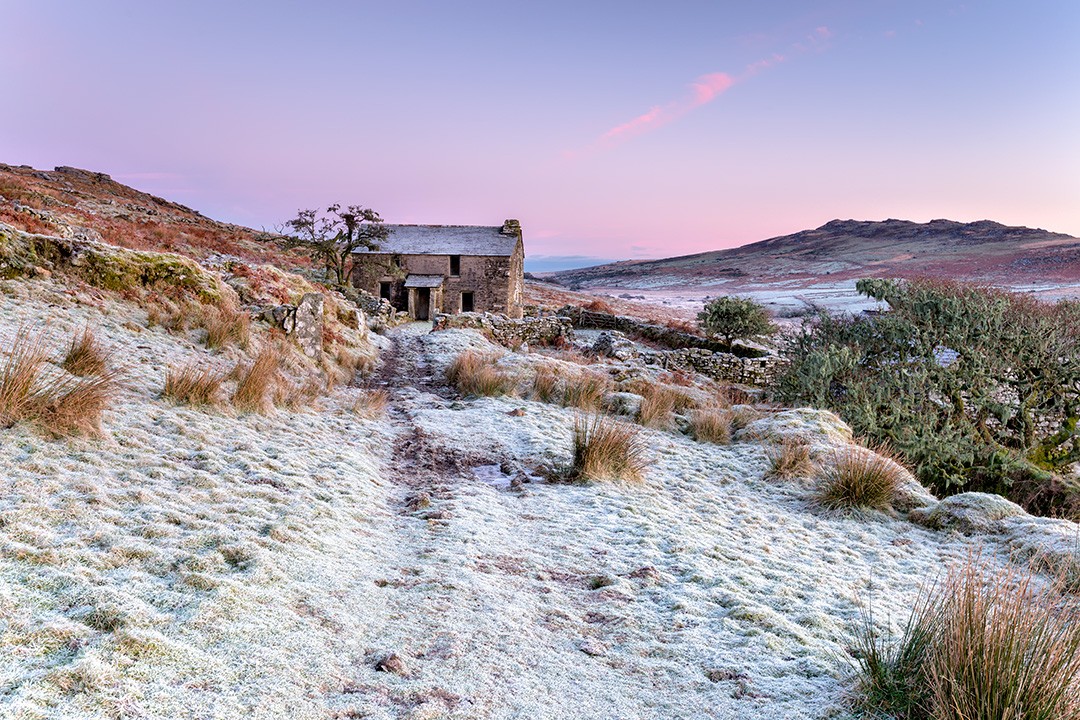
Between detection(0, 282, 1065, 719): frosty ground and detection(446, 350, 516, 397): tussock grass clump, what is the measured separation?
390cm

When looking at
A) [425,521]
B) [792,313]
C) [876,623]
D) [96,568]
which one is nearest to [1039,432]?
[876,623]

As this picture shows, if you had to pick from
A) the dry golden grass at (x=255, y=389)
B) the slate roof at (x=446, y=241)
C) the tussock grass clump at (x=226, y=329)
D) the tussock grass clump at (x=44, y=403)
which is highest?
the slate roof at (x=446, y=241)

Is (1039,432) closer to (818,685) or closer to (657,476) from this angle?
(657,476)

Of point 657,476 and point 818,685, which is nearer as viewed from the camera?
point 818,685

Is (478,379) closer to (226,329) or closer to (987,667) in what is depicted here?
(226,329)

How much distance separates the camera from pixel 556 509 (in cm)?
577

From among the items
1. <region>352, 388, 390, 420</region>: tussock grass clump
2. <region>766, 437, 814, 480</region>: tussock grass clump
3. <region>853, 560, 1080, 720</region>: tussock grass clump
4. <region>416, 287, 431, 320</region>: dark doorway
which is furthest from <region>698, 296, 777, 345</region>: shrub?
<region>853, 560, 1080, 720</region>: tussock grass clump

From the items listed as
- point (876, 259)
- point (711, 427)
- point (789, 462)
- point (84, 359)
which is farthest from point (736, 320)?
point (876, 259)

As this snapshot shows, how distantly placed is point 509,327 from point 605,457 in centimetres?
1716

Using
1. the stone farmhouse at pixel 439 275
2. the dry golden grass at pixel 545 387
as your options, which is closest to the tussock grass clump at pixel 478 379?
the dry golden grass at pixel 545 387

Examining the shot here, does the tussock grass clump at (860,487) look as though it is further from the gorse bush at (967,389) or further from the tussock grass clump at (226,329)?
the tussock grass clump at (226,329)

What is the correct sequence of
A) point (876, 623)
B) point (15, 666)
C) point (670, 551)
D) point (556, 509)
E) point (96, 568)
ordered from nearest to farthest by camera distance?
point (15, 666) → point (96, 568) → point (876, 623) → point (670, 551) → point (556, 509)

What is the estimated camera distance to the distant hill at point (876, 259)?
6719cm

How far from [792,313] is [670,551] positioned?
41.1 meters
